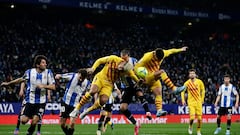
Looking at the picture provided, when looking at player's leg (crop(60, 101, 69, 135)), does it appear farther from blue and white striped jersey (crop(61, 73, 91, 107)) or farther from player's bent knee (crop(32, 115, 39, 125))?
player's bent knee (crop(32, 115, 39, 125))

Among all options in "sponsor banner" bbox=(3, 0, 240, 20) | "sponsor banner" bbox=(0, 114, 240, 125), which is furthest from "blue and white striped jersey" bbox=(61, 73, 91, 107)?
"sponsor banner" bbox=(3, 0, 240, 20)

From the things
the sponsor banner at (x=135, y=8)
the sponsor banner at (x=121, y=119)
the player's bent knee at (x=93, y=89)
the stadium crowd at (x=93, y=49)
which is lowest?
the sponsor banner at (x=121, y=119)

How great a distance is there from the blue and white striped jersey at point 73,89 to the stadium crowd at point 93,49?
16025 millimetres

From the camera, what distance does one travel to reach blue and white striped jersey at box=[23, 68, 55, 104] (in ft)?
48.0

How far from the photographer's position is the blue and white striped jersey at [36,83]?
14.6m

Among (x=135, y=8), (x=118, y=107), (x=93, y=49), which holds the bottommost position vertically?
(x=118, y=107)

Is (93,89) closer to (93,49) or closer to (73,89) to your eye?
(73,89)

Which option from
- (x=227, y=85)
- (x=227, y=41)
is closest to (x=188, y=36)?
(x=227, y=41)

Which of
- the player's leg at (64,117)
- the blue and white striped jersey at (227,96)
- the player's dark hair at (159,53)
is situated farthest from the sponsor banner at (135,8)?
the player's dark hair at (159,53)

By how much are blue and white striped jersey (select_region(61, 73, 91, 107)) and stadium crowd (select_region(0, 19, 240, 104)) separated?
16025 millimetres

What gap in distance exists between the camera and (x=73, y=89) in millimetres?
16844

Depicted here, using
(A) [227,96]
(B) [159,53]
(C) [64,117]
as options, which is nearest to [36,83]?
(C) [64,117]

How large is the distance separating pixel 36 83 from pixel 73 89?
7.79 feet

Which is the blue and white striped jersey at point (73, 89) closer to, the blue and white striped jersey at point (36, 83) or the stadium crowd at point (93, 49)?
the blue and white striped jersey at point (36, 83)
